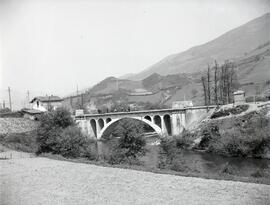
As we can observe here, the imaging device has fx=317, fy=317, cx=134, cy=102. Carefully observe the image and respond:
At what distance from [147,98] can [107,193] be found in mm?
108839

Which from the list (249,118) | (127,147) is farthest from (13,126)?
(249,118)

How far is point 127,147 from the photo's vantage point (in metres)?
28.3

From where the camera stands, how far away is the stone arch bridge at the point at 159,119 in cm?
4997

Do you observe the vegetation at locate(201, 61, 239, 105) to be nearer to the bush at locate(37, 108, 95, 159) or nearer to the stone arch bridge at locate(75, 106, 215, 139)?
the stone arch bridge at locate(75, 106, 215, 139)

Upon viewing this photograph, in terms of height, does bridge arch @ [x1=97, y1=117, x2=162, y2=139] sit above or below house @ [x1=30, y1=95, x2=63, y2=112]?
below

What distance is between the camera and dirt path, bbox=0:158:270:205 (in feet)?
42.1

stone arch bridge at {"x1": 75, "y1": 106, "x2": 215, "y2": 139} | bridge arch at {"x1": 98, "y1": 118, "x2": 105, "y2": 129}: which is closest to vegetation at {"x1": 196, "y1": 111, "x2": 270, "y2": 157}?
stone arch bridge at {"x1": 75, "y1": 106, "x2": 215, "y2": 139}

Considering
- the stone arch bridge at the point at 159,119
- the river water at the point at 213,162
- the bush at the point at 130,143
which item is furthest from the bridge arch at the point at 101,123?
the bush at the point at 130,143

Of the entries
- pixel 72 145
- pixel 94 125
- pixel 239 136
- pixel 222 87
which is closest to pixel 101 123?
pixel 94 125

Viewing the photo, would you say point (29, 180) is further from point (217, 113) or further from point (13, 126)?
point (13, 126)

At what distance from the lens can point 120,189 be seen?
586 inches

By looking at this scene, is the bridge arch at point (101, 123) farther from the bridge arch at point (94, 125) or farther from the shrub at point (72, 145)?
the shrub at point (72, 145)

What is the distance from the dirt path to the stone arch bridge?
2772 centimetres

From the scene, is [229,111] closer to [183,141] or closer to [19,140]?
[183,141]
